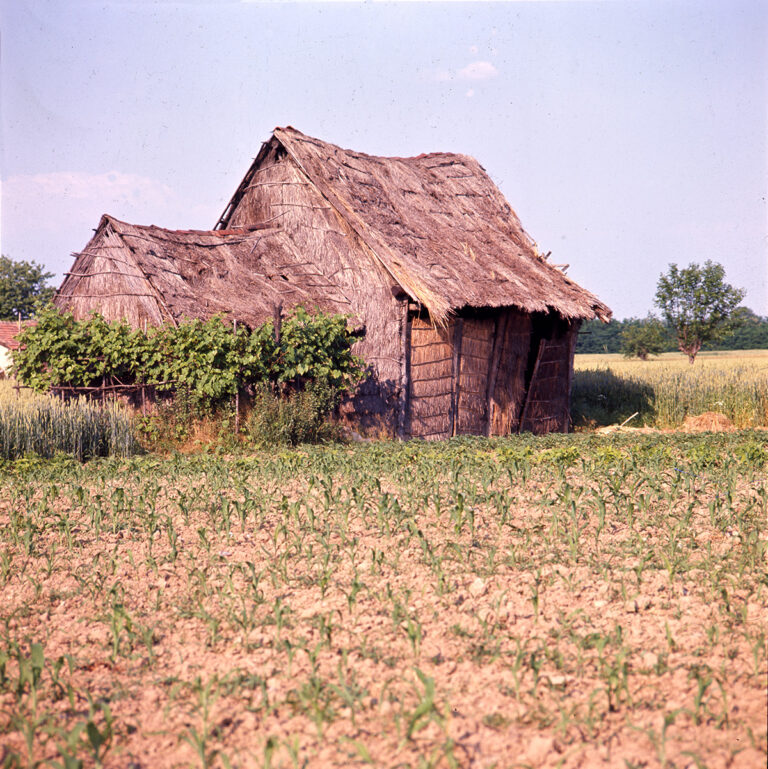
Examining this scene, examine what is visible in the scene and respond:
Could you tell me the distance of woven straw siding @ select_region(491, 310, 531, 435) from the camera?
14.4 m

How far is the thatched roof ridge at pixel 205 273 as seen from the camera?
12766 millimetres

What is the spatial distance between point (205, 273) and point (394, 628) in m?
10.8

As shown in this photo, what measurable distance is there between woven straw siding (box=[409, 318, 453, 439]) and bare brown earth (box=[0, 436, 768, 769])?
260 inches

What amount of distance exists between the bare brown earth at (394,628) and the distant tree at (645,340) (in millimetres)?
36988

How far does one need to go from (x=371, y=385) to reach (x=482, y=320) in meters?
2.38

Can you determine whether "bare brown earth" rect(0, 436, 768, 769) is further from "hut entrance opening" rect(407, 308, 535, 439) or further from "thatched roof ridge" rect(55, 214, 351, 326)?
"thatched roof ridge" rect(55, 214, 351, 326)

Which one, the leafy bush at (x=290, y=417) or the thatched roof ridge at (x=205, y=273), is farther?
the thatched roof ridge at (x=205, y=273)

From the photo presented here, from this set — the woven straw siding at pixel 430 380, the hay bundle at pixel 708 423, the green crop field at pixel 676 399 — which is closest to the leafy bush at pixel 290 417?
the woven straw siding at pixel 430 380

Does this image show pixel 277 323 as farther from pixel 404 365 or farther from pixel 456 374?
pixel 456 374

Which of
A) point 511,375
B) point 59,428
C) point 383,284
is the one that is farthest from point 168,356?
point 511,375

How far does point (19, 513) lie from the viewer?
614cm

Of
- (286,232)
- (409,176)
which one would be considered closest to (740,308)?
(409,176)

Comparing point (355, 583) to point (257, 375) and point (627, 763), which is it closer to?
point (627, 763)

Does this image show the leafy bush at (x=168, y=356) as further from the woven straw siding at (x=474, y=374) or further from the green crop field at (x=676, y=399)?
the green crop field at (x=676, y=399)
